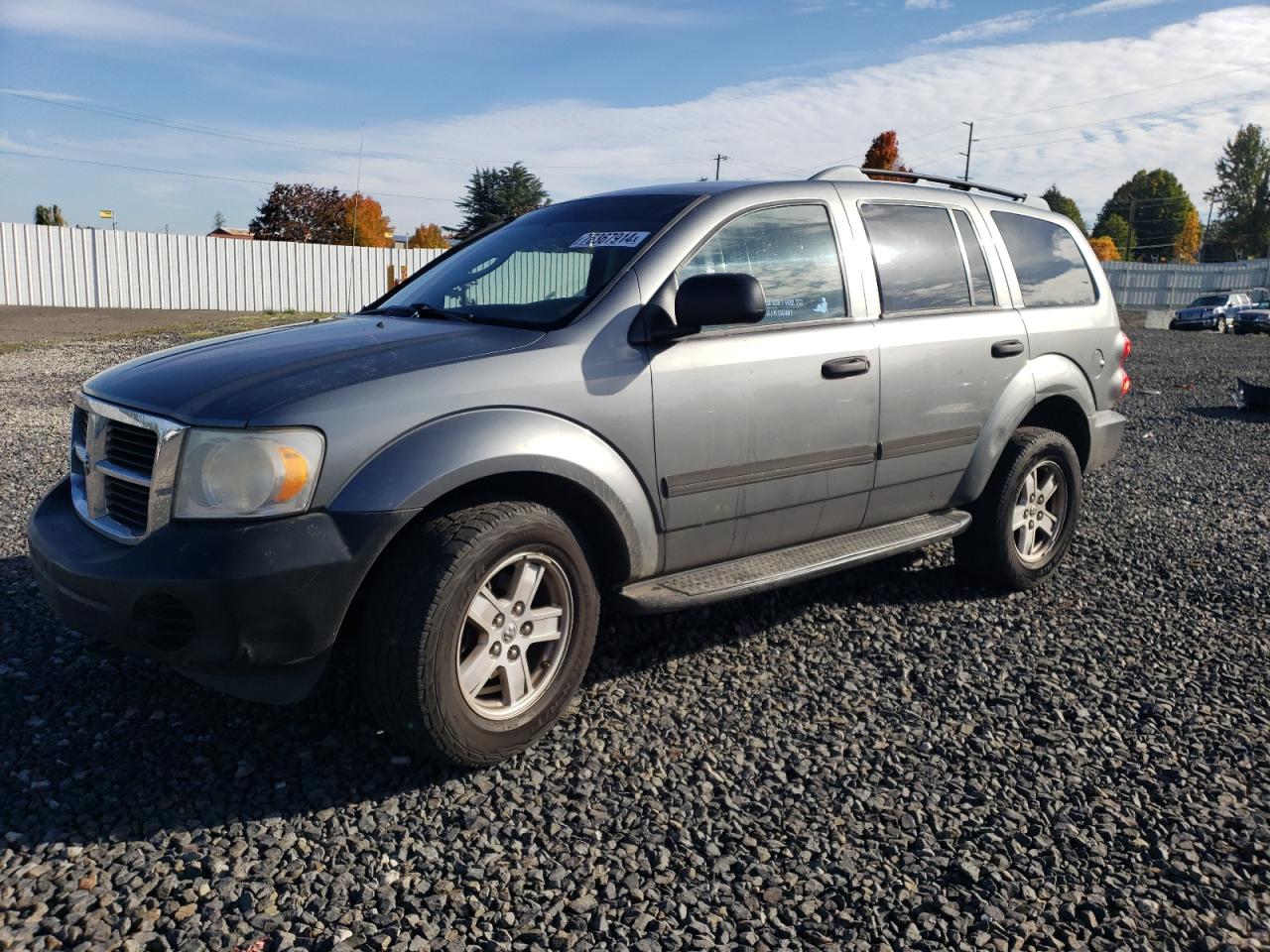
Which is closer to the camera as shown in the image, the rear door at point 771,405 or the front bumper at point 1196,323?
the rear door at point 771,405

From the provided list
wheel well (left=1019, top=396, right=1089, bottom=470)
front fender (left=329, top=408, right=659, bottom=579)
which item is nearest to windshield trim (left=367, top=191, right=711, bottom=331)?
front fender (left=329, top=408, right=659, bottom=579)

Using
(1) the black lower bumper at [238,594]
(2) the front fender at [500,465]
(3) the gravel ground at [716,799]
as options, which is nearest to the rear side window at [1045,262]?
(3) the gravel ground at [716,799]

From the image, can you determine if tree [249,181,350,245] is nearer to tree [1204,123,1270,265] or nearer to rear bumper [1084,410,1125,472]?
rear bumper [1084,410,1125,472]

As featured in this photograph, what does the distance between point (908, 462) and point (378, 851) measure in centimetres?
278

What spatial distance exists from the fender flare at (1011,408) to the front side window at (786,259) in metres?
1.09

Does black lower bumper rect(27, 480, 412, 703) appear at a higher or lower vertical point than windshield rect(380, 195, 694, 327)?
lower

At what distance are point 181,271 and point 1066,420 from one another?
28.1m

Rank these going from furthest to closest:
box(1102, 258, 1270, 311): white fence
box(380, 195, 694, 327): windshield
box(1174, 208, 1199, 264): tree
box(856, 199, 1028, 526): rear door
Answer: box(1174, 208, 1199, 264): tree
box(1102, 258, 1270, 311): white fence
box(856, 199, 1028, 526): rear door
box(380, 195, 694, 327): windshield

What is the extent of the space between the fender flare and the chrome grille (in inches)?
136

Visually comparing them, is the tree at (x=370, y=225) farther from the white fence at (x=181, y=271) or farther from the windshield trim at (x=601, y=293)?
the windshield trim at (x=601, y=293)

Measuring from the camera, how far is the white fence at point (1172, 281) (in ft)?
158

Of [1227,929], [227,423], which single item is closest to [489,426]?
[227,423]

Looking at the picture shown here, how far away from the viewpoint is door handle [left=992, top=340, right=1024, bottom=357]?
15.9ft

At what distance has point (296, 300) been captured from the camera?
3100 cm
